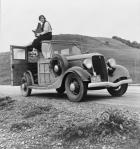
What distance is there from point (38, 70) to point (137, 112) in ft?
15.9

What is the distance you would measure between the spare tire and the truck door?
1909 mm

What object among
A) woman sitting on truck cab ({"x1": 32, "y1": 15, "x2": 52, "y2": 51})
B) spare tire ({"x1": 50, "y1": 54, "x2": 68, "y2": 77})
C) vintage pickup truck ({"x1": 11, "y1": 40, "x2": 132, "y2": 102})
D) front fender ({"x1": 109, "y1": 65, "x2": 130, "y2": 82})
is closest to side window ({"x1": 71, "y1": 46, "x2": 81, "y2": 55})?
vintage pickup truck ({"x1": 11, "y1": 40, "x2": 132, "y2": 102})

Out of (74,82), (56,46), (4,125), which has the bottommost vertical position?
(4,125)

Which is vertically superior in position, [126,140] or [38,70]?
[38,70]

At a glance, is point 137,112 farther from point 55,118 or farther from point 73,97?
point 73,97

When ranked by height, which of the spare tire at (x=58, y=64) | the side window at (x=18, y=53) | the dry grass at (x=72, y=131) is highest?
the side window at (x=18, y=53)

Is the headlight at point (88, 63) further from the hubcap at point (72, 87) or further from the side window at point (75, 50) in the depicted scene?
the side window at point (75, 50)

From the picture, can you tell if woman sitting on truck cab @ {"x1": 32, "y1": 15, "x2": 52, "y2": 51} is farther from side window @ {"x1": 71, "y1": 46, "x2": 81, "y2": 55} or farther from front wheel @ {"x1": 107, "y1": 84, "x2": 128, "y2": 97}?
front wheel @ {"x1": 107, "y1": 84, "x2": 128, "y2": 97}

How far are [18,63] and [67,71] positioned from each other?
9.24ft

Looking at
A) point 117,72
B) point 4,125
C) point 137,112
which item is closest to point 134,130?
point 137,112

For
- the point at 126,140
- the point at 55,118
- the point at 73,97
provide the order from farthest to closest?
the point at 73,97, the point at 55,118, the point at 126,140

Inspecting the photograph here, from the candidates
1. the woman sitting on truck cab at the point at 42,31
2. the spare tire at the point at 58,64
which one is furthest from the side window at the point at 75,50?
the spare tire at the point at 58,64

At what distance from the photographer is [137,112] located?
681 cm

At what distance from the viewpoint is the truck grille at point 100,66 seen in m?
9.61
